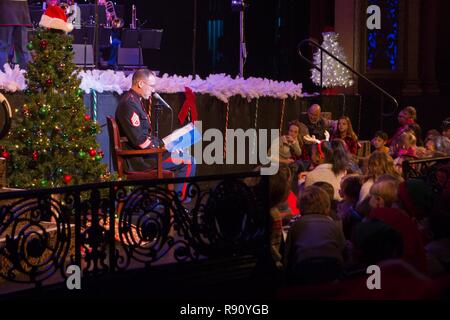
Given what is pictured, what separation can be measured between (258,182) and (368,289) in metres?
2.27

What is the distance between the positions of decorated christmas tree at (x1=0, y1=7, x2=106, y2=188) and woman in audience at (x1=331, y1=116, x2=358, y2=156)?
3615 millimetres

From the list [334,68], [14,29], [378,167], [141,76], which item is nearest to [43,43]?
[141,76]

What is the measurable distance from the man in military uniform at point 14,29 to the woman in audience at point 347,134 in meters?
4.89

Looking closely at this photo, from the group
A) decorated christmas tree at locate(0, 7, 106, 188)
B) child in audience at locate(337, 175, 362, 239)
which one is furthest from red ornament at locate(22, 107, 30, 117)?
child in audience at locate(337, 175, 362, 239)

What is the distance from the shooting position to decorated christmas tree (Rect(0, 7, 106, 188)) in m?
7.81

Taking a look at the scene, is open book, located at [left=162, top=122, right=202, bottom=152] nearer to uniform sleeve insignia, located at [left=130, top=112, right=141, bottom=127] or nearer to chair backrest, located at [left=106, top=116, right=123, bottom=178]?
uniform sleeve insignia, located at [left=130, top=112, right=141, bottom=127]

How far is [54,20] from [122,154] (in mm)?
1389

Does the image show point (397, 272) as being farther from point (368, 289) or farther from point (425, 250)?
point (425, 250)

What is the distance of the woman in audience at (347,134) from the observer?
10430 millimetres

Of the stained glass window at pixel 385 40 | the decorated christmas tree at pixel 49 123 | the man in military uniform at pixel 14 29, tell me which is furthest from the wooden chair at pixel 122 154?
the stained glass window at pixel 385 40

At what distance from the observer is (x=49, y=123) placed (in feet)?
25.8

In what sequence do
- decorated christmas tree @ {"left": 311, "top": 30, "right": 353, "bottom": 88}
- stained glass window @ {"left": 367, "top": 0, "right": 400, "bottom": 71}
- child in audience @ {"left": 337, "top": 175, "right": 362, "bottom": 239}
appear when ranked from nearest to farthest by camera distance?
child in audience @ {"left": 337, "top": 175, "right": 362, "bottom": 239}
decorated christmas tree @ {"left": 311, "top": 30, "right": 353, "bottom": 88}
stained glass window @ {"left": 367, "top": 0, "right": 400, "bottom": 71}

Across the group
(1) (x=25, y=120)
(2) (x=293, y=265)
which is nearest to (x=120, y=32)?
(1) (x=25, y=120)
